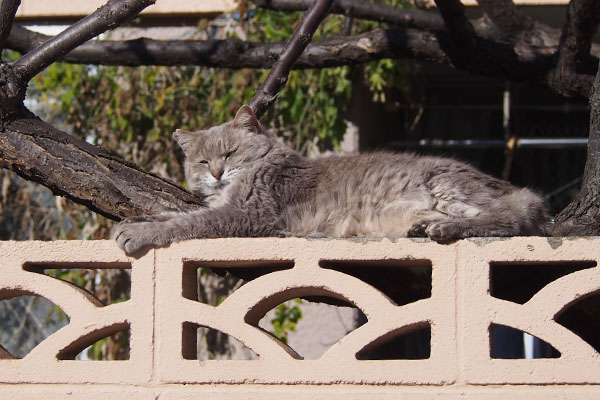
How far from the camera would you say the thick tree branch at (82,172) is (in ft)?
7.96

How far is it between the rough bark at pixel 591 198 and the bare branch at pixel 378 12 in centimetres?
161

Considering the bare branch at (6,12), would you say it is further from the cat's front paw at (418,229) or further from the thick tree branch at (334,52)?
the cat's front paw at (418,229)

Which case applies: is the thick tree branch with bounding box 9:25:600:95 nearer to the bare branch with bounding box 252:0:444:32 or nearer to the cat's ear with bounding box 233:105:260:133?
the bare branch with bounding box 252:0:444:32

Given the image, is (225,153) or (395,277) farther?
(225,153)

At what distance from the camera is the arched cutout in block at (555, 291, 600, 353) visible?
2.33 m

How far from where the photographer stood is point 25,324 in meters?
4.98

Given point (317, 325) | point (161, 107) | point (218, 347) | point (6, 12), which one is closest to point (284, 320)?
point (317, 325)

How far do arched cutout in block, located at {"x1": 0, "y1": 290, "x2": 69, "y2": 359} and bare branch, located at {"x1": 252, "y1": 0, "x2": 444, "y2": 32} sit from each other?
7.87 feet

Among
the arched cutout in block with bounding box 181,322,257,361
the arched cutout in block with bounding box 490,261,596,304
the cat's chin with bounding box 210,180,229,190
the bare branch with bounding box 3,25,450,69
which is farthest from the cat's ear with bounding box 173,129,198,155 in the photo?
the arched cutout in block with bounding box 181,322,257,361

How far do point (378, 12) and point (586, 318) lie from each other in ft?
6.31

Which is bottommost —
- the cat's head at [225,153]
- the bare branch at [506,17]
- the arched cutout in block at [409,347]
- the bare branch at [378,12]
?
the arched cutout in block at [409,347]

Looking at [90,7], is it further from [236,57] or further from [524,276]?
[524,276]

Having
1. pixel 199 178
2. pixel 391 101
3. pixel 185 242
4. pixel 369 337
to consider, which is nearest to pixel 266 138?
pixel 199 178

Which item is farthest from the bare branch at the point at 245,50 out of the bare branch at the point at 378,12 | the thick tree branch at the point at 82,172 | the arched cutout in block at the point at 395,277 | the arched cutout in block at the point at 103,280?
the arched cutout in block at the point at 103,280
